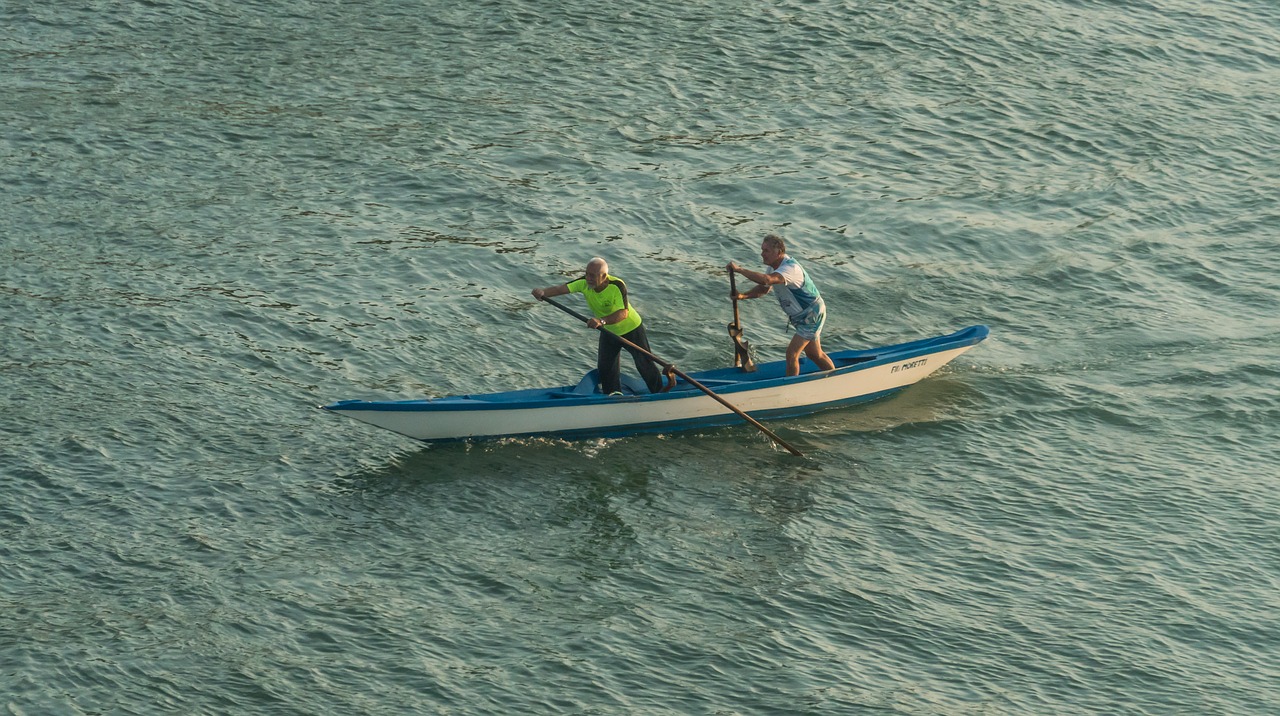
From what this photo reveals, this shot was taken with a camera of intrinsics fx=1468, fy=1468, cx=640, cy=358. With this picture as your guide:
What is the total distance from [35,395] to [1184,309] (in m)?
16.8

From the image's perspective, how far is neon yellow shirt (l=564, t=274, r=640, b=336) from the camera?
709 inches

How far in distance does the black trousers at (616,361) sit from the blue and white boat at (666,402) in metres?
0.17

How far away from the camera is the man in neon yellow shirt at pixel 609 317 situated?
58.6 feet

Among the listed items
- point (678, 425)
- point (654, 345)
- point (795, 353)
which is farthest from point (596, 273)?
point (654, 345)

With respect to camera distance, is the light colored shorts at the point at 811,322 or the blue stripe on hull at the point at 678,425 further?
the light colored shorts at the point at 811,322

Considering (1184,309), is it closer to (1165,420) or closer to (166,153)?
(1165,420)

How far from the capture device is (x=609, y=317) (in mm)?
18062

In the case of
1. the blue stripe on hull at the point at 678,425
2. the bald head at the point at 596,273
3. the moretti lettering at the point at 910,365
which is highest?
the bald head at the point at 596,273

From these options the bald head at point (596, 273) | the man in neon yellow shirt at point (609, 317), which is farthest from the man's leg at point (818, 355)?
the bald head at point (596, 273)

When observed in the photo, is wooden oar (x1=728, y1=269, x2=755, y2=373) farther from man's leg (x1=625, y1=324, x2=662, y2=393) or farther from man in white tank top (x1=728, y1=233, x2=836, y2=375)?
man's leg (x1=625, y1=324, x2=662, y2=393)

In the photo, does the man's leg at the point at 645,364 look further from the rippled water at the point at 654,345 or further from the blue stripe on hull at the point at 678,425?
the rippled water at the point at 654,345

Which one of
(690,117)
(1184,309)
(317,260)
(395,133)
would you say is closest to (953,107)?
(690,117)

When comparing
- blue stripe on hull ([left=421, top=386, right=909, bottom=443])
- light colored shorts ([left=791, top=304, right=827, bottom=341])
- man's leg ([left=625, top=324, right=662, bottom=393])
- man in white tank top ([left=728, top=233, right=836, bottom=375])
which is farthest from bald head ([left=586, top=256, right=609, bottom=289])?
light colored shorts ([left=791, top=304, right=827, bottom=341])

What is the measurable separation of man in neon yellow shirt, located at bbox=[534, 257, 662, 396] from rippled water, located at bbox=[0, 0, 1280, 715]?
0.92 m
